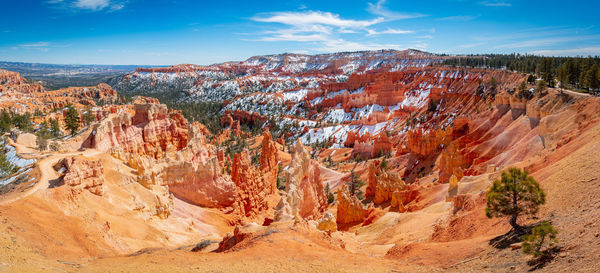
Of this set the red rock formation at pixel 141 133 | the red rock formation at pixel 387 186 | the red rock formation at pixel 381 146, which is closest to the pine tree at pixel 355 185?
the red rock formation at pixel 387 186

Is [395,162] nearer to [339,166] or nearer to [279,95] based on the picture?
[339,166]

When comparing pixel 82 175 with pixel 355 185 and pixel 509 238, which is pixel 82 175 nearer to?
pixel 509 238

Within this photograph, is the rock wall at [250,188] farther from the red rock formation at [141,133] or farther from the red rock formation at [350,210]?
the red rock formation at [350,210]

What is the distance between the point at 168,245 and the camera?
17859mm

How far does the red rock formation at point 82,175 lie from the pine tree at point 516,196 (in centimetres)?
1986

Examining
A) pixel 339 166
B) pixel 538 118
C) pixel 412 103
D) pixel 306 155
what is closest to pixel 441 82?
pixel 412 103

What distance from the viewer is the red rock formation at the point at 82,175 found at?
653 inches

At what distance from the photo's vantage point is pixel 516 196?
44.4 ft

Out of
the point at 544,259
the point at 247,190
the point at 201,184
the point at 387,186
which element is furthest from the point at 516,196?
the point at 387,186

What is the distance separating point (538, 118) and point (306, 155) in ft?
101

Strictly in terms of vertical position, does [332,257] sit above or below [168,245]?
above

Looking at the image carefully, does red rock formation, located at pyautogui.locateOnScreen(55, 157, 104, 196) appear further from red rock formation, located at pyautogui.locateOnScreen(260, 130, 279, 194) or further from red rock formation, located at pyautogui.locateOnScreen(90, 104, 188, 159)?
red rock formation, located at pyautogui.locateOnScreen(260, 130, 279, 194)

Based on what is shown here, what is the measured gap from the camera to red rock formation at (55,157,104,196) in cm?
1659

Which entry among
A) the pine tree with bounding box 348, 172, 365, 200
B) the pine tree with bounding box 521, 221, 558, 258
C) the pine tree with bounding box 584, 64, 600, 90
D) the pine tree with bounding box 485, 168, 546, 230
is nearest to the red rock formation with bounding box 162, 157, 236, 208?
the pine tree with bounding box 485, 168, 546, 230
